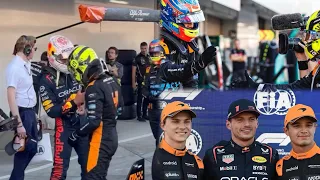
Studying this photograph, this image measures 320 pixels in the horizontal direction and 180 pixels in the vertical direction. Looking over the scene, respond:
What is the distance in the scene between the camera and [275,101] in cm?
380

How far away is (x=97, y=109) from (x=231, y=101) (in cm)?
207

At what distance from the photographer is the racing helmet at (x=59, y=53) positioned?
6.81 meters

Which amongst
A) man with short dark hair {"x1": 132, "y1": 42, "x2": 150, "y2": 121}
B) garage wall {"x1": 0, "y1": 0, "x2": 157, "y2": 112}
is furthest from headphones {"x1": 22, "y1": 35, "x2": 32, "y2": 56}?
man with short dark hair {"x1": 132, "y1": 42, "x2": 150, "y2": 121}

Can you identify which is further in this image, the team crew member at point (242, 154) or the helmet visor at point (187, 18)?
the helmet visor at point (187, 18)

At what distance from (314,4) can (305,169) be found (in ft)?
74.1

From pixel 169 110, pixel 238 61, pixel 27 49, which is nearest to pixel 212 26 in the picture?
pixel 238 61

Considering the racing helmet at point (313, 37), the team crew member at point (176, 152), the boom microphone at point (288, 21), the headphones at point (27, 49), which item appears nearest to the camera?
the team crew member at point (176, 152)

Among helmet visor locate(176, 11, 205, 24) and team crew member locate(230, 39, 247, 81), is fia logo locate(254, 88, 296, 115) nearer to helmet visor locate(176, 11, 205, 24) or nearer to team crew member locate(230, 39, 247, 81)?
helmet visor locate(176, 11, 205, 24)

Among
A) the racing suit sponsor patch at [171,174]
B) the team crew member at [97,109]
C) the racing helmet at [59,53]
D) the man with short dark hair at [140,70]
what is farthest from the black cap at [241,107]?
the man with short dark hair at [140,70]

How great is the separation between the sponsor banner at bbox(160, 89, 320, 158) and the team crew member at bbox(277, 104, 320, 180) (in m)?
0.34

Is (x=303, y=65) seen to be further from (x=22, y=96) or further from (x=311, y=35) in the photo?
(x=22, y=96)

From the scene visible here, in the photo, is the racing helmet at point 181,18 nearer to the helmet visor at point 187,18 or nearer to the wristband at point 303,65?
the helmet visor at point 187,18

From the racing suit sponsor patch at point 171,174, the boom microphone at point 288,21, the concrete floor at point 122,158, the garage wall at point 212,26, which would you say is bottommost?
the concrete floor at point 122,158

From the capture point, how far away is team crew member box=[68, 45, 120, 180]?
5609 millimetres
